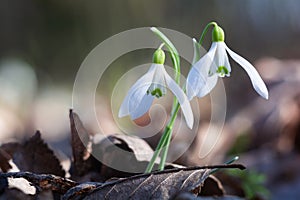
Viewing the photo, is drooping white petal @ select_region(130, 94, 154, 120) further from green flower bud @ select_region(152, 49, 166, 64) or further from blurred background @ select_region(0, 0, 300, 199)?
blurred background @ select_region(0, 0, 300, 199)

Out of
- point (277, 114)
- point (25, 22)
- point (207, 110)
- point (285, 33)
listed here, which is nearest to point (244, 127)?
point (277, 114)

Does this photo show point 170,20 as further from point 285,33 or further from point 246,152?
point 246,152

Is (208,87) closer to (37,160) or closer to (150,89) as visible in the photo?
(150,89)

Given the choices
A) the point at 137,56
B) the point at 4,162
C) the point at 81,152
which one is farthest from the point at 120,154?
the point at 137,56

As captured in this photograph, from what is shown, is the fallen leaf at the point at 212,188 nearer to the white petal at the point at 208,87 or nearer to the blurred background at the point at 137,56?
the white petal at the point at 208,87

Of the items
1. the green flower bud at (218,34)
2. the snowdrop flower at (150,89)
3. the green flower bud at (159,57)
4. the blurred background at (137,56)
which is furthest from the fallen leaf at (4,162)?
the blurred background at (137,56)

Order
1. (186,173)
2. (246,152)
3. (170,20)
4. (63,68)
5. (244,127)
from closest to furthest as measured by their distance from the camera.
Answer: (186,173) → (246,152) → (244,127) → (63,68) → (170,20)
